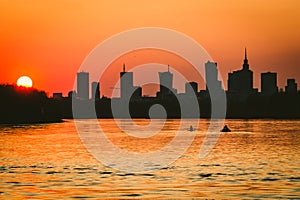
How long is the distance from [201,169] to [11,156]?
27.4 meters

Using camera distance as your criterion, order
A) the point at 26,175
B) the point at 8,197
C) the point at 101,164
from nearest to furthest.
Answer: the point at 8,197
the point at 26,175
the point at 101,164

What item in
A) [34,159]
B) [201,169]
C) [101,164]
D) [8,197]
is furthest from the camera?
[34,159]

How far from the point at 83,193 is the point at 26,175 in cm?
1259

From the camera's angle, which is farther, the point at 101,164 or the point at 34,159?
the point at 34,159

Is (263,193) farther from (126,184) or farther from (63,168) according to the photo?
(63,168)

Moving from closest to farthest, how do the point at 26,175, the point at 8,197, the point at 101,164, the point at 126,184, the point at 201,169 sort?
the point at 8,197, the point at 126,184, the point at 26,175, the point at 201,169, the point at 101,164

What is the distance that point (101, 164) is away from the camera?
2586 inches

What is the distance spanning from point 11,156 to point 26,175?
82.0 feet

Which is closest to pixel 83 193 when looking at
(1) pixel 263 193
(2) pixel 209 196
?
(2) pixel 209 196

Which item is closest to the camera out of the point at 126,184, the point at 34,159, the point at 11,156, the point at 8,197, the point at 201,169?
the point at 8,197

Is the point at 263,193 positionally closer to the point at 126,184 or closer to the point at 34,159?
the point at 126,184

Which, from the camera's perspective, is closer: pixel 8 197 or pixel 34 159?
pixel 8 197

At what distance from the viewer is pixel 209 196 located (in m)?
41.7

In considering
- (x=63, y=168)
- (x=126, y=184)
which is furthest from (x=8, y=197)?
(x=63, y=168)
